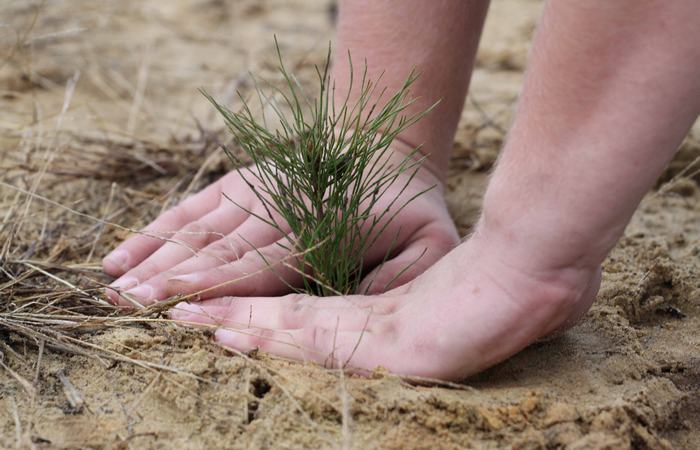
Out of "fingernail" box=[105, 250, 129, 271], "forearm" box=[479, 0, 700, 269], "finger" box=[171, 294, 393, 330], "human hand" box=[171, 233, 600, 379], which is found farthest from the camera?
"fingernail" box=[105, 250, 129, 271]

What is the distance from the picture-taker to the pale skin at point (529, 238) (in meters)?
1.03

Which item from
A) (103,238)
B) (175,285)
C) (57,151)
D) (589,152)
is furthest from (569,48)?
(57,151)

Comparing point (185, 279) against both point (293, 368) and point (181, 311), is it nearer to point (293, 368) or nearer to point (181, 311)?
point (181, 311)

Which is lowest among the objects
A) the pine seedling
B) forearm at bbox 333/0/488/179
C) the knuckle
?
the knuckle

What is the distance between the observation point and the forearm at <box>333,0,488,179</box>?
1578 millimetres

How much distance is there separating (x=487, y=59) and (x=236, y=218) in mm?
1619

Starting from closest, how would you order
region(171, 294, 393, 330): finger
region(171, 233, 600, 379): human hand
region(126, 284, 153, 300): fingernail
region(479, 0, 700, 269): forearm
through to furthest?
1. region(479, 0, 700, 269): forearm
2. region(171, 233, 600, 379): human hand
3. region(171, 294, 393, 330): finger
4. region(126, 284, 153, 300): fingernail

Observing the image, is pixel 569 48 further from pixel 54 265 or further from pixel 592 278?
pixel 54 265

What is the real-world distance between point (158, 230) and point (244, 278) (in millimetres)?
324

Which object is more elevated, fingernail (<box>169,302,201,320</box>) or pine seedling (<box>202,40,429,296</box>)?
pine seedling (<box>202,40,429,296</box>)

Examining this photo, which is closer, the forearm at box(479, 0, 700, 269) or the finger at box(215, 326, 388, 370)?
the forearm at box(479, 0, 700, 269)

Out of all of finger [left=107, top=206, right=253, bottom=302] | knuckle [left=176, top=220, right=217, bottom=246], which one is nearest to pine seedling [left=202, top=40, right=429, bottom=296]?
finger [left=107, top=206, right=253, bottom=302]

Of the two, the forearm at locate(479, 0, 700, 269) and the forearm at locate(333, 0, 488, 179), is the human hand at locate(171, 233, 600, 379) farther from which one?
the forearm at locate(333, 0, 488, 179)

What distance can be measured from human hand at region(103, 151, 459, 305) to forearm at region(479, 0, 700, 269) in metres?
0.24
